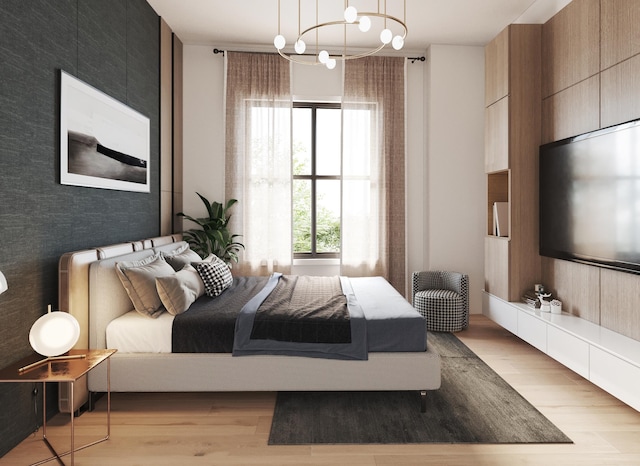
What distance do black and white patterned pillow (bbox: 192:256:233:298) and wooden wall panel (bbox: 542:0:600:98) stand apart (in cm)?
307

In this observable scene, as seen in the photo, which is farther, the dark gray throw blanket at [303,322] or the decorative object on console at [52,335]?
the dark gray throw blanket at [303,322]

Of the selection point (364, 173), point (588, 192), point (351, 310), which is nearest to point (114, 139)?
point (351, 310)

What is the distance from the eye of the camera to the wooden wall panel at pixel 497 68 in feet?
13.0

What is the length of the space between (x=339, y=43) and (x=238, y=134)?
1480mm

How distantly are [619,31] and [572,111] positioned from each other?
26.5 inches

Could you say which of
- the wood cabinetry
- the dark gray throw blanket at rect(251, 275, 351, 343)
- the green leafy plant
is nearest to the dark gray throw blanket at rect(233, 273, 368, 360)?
the dark gray throw blanket at rect(251, 275, 351, 343)

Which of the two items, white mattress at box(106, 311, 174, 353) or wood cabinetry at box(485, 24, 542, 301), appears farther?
wood cabinetry at box(485, 24, 542, 301)

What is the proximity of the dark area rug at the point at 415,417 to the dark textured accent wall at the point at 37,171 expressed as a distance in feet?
4.57

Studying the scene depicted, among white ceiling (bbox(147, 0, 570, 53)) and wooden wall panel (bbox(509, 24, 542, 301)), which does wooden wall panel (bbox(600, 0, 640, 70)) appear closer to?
white ceiling (bbox(147, 0, 570, 53))

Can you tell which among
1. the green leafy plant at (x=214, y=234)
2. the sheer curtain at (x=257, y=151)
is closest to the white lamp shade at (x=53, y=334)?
the green leafy plant at (x=214, y=234)

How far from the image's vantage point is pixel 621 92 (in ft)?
9.51

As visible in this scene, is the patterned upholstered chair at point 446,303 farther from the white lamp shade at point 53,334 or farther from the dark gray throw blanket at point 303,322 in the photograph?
the white lamp shade at point 53,334

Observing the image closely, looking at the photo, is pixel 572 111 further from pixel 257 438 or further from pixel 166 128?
pixel 166 128

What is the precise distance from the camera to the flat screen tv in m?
2.77
